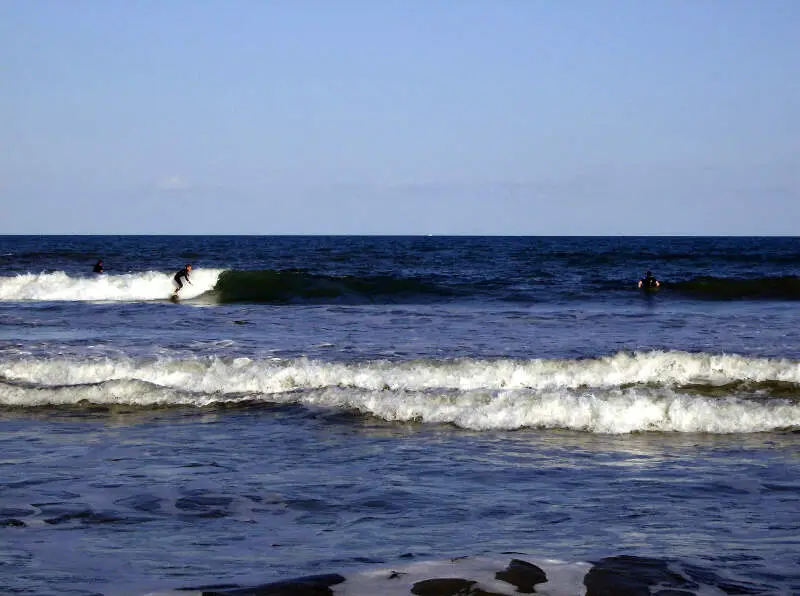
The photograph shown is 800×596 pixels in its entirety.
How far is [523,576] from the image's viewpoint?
18.6ft

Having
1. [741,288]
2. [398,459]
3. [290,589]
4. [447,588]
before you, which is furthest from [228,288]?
[447,588]

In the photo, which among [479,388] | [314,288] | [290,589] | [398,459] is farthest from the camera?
[314,288]

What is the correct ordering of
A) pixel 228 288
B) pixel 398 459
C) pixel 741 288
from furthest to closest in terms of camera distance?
pixel 228 288, pixel 741 288, pixel 398 459

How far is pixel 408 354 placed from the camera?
16984mm

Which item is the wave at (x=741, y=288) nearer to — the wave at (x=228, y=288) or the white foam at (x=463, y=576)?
the wave at (x=228, y=288)

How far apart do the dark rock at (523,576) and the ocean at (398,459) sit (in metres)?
0.02

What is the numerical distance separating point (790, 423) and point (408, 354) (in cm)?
736

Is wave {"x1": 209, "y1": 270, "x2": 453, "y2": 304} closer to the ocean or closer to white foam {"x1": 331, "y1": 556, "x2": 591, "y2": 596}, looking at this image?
the ocean

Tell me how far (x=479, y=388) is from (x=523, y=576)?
796cm

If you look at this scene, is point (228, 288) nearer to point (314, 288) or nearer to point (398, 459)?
point (314, 288)

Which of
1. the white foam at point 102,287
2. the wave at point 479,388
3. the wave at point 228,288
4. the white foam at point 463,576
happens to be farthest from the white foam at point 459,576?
the white foam at point 102,287

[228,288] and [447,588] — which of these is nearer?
[447,588]

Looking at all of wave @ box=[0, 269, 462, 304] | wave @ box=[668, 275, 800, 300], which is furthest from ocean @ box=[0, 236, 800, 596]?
wave @ box=[668, 275, 800, 300]

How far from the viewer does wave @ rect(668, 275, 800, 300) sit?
3522 centimetres
